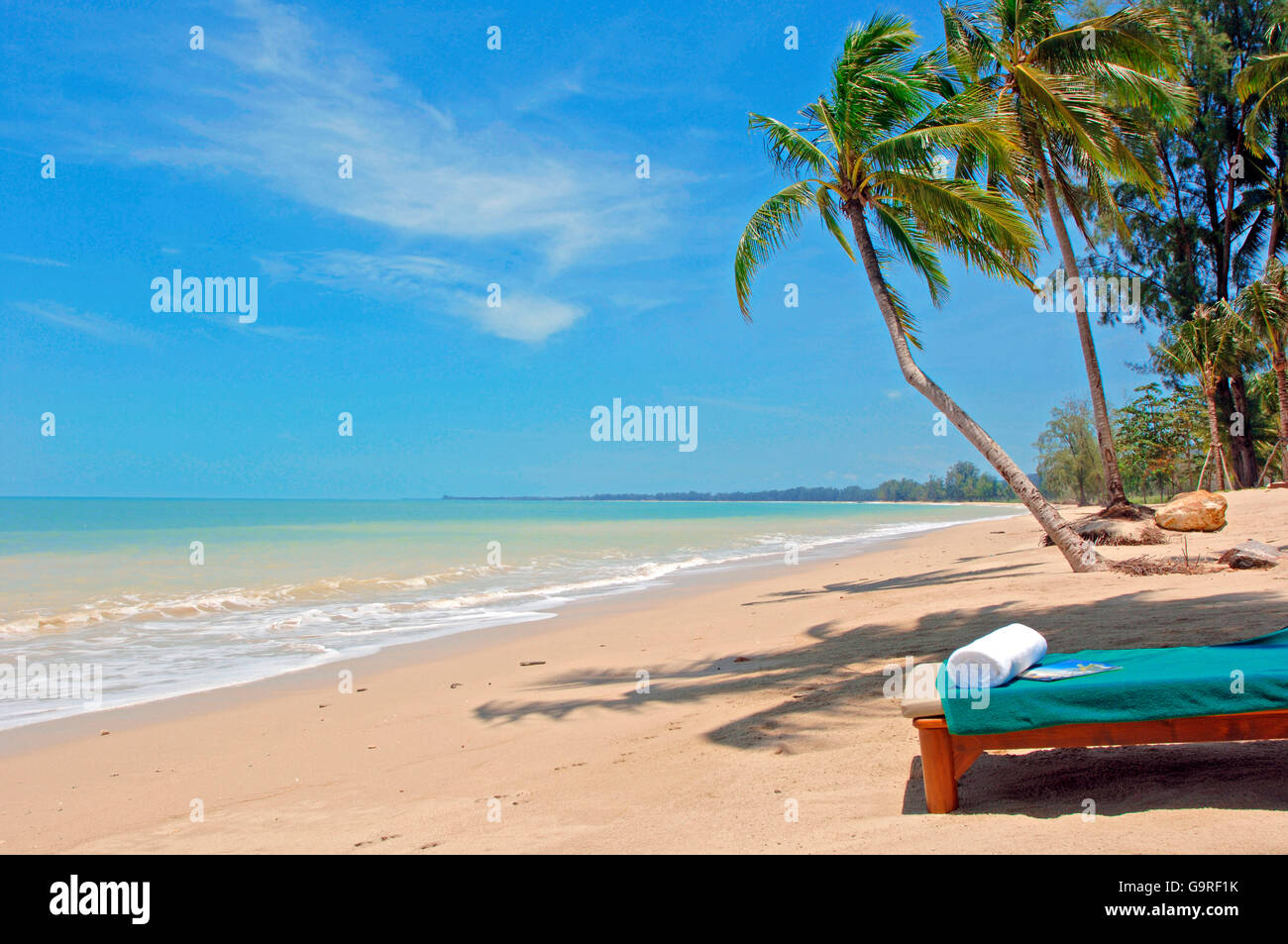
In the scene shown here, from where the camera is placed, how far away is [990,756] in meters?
4.08

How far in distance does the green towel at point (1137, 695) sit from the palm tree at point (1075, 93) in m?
10.4

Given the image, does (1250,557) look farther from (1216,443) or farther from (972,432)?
(1216,443)

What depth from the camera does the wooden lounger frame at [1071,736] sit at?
9.70 ft

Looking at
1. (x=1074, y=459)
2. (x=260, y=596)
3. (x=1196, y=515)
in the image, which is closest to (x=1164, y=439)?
(x=1074, y=459)

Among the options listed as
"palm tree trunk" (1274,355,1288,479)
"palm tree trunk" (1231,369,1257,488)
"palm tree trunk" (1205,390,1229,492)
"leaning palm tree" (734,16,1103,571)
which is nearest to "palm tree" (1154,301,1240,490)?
"palm tree trunk" (1205,390,1229,492)

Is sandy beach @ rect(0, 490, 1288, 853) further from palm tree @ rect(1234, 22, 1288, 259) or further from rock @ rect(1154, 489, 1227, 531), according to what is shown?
palm tree @ rect(1234, 22, 1288, 259)

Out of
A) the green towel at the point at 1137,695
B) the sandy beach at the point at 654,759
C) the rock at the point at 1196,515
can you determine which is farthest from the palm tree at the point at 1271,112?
the green towel at the point at 1137,695

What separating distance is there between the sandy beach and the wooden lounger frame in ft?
0.55

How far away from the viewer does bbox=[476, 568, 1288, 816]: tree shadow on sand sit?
328cm

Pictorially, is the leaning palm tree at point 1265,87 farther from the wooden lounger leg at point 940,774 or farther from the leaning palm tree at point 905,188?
the wooden lounger leg at point 940,774

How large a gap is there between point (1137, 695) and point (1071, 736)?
0.30 metres

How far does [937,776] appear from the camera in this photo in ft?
10.6
